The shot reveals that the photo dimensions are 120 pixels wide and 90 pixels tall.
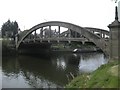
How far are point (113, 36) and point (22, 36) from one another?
183 ft

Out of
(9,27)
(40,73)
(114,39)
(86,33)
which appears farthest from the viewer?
(9,27)

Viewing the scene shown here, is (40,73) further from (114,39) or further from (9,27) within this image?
(9,27)

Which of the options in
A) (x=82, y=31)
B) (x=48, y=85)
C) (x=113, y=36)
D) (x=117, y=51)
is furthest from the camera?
(x=82, y=31)

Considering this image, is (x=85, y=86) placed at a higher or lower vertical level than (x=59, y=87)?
higher

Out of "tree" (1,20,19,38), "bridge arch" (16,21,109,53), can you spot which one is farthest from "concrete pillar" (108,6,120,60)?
"tree" (1,20,19,38)

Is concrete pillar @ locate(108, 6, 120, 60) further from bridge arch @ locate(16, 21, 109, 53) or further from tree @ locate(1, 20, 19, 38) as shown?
tree @ locate(1, 20, 19, 38)

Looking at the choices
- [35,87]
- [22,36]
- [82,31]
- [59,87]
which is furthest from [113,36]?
[22,36]

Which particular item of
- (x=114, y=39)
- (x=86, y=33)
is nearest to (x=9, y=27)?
(x=86, y=33)

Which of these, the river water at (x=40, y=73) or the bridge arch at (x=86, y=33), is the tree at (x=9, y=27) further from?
the river water at (x=40, y=73)

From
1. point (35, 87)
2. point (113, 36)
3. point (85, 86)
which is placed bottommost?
point (35, 87)

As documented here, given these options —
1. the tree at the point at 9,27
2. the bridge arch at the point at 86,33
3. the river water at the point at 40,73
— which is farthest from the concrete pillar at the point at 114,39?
the tree at the point at 9,27

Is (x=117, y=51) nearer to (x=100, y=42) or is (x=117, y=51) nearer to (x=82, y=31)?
(x=100, y=42)

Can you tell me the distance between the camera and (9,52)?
75938mm

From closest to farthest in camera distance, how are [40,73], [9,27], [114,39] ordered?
[114,39], [40,73], [9,27]
